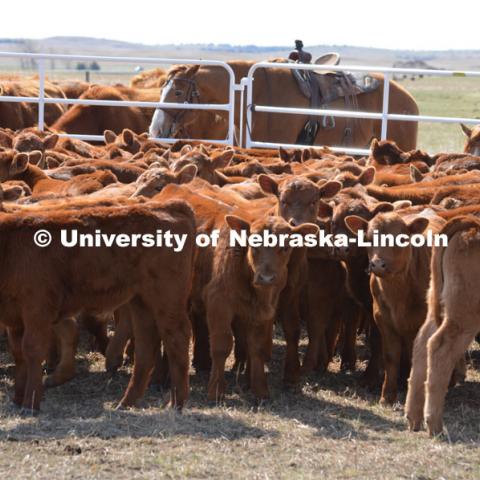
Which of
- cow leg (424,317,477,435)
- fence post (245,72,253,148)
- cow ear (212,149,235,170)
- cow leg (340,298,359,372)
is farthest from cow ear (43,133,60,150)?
cow leg (424,317,477,435)

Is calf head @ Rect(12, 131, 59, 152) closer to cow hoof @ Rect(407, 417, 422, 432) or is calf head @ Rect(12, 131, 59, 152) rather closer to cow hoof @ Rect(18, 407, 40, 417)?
cow hoof @ Rect(18, 407, 40, 417)

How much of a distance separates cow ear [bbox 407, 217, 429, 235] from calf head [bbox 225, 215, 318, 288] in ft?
1.93

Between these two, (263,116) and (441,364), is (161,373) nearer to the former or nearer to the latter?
(441,364)

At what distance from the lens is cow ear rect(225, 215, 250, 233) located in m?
7.09

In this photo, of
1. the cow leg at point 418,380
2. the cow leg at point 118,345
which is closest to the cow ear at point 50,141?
the cow leg at point 118,345

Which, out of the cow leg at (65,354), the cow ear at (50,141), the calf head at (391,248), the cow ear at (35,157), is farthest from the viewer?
the cow ear at (50,141)

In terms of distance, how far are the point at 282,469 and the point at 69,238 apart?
6.56 ft

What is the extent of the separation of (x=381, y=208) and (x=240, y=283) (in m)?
1.16

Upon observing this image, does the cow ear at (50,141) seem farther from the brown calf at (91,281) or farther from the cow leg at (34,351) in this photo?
the cow leg at (34,351)

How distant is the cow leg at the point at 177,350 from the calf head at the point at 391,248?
120 centimetres

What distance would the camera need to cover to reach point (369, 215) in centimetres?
777

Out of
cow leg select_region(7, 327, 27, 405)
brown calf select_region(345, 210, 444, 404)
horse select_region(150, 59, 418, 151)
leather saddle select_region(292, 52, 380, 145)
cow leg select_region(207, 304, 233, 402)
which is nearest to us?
cow leg select_region(7, 327, 27, 405)

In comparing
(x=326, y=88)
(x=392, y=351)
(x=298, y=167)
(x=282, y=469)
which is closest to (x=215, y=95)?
(x=326, y=88)

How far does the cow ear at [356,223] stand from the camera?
725 cm
